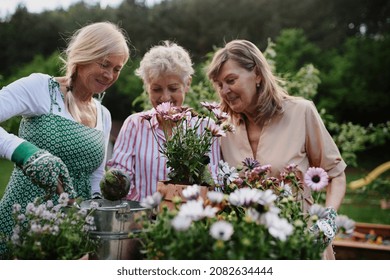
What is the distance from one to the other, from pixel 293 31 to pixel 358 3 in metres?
3.93

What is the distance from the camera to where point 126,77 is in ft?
46.1

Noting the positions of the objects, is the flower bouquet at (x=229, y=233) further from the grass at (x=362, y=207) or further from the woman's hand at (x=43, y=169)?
the grass at (x=362, y=207)

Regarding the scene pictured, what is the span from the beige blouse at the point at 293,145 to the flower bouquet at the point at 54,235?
0.82 m

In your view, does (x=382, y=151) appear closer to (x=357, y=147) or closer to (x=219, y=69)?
(x=357, y=147)

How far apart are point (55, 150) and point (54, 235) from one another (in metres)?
0.61

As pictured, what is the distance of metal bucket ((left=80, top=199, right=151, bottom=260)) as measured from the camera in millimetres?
1312

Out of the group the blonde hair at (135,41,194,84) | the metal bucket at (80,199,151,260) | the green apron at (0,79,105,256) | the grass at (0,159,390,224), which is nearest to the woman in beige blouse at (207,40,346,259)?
the blonde hair at (135,41,194,84)

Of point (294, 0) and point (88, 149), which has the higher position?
point (294, 0)

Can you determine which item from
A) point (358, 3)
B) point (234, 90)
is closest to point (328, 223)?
point (234, 90)

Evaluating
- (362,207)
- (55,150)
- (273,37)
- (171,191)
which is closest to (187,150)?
(171,191)

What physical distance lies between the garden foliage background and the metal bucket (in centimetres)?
777

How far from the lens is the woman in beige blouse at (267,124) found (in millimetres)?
2008

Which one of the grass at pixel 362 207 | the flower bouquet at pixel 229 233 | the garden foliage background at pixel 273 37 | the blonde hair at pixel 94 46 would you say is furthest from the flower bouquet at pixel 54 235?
the garden foliage background at pixel 273 37

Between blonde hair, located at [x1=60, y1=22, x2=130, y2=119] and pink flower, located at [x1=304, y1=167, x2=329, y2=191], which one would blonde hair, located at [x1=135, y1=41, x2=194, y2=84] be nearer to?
blonde hair, located at [x1=60, y1=22, x2=130, y2=119]
